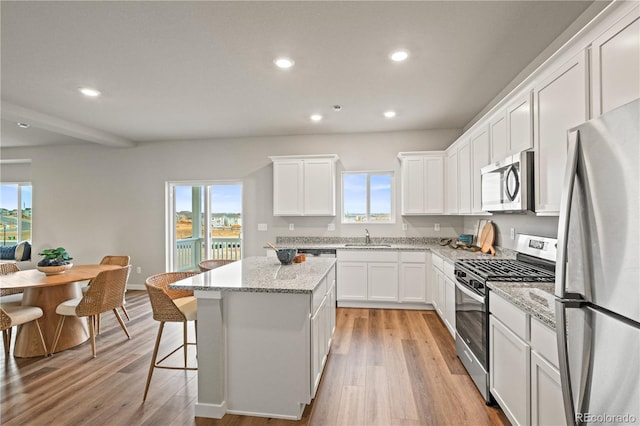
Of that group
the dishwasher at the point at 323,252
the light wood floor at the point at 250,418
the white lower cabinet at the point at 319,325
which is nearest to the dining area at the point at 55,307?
the light wood floor at the point at 250,418

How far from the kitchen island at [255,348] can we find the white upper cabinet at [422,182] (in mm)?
3145

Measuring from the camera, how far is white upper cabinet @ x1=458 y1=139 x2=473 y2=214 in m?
3.68

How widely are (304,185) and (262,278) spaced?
2845 millimetres

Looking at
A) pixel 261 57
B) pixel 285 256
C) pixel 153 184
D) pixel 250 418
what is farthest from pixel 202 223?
pixel 250 418

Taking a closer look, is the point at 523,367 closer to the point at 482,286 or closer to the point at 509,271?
the point at 482,286

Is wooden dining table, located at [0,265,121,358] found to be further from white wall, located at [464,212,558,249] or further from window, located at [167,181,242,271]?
white wall, located at [464,212,558,249]

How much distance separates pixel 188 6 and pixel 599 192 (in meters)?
2.49

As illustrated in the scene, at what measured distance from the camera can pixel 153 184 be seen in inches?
230

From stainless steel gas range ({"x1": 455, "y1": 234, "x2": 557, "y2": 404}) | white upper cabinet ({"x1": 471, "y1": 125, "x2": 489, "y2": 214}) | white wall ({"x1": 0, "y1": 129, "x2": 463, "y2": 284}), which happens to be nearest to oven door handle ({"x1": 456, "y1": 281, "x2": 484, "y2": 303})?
stainless steel gas range ({"x1": 455, "y1": 234, "x2": 557, "y2": 404})

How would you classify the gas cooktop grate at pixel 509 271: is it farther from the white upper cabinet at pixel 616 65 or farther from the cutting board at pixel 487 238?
the white upper cabinet at pixel 616 65

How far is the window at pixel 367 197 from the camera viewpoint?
5250mm

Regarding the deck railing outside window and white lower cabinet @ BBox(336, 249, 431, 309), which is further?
the deck railing outside window

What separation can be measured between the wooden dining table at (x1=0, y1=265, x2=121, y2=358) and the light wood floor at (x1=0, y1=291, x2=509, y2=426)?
126 mm

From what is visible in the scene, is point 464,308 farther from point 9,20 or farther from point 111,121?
point 111,121
